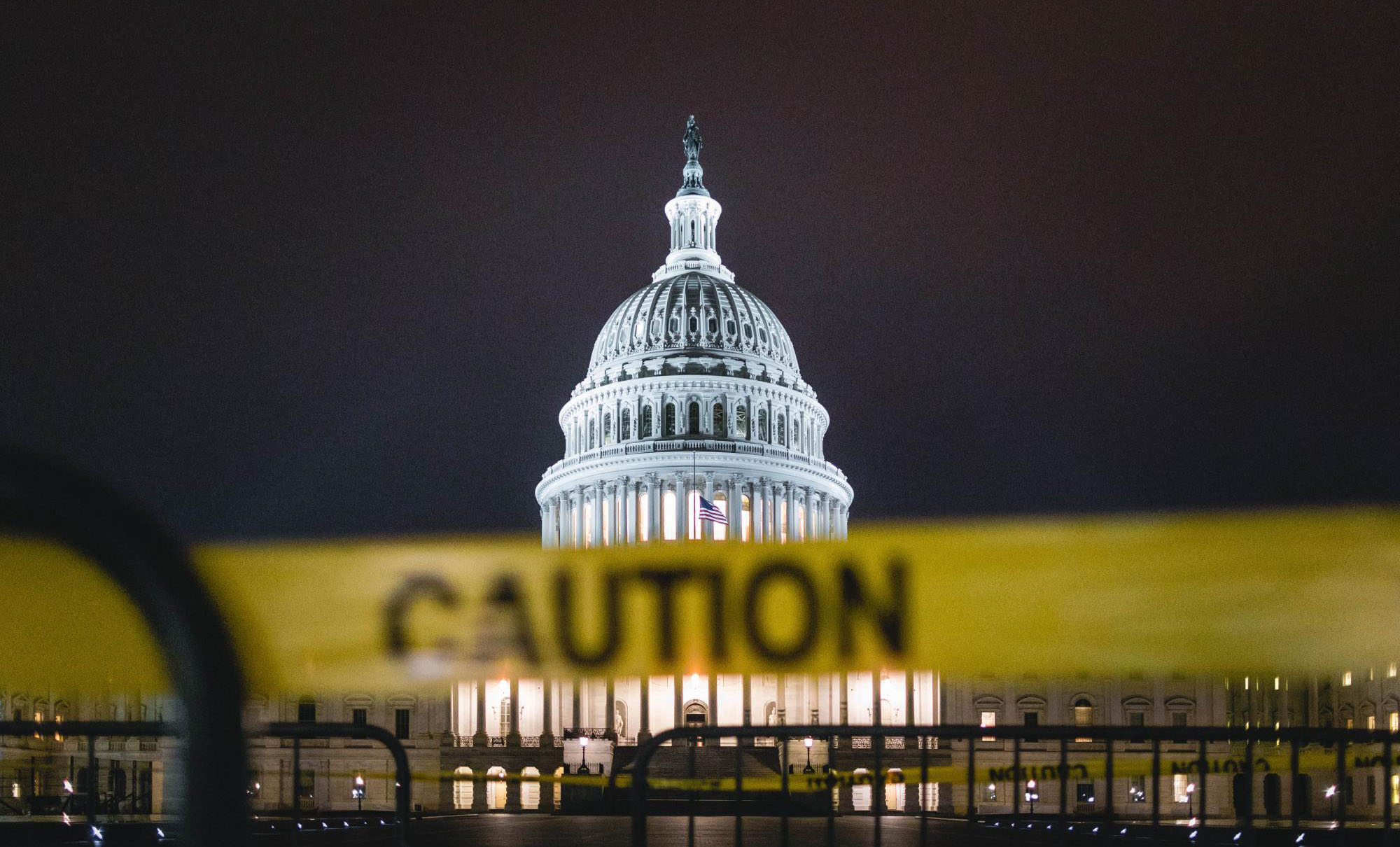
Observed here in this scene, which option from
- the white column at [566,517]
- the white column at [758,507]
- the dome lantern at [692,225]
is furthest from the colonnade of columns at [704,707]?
the dome lantern at [692,225]

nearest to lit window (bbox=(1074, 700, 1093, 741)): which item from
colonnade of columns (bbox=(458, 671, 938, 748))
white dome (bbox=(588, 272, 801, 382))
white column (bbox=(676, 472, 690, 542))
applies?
colonnade of columns (bbox=(458, 671, 938, 748))

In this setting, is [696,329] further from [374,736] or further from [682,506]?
[374,736]

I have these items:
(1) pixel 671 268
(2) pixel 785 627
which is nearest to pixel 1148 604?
(2) pixel 785 627

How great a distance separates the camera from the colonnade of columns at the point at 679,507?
370 ft

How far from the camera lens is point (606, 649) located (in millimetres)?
17094

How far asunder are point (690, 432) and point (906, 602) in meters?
99.3

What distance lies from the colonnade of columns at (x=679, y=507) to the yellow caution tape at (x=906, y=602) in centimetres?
9200

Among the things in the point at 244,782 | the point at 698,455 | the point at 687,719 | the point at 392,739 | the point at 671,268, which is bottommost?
the point at 687,719

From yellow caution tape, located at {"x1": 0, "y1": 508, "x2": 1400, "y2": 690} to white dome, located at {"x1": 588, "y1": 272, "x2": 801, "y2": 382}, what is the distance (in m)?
102

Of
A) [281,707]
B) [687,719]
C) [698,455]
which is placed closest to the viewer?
[281,707]

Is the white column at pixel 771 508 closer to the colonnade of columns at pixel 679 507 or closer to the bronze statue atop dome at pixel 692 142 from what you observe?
the colonnade of columns at pixel 679 507

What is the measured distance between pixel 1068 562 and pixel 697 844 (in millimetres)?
11055

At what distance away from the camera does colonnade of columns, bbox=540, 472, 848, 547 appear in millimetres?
112812

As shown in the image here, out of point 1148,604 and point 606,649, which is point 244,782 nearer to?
point 606,649
